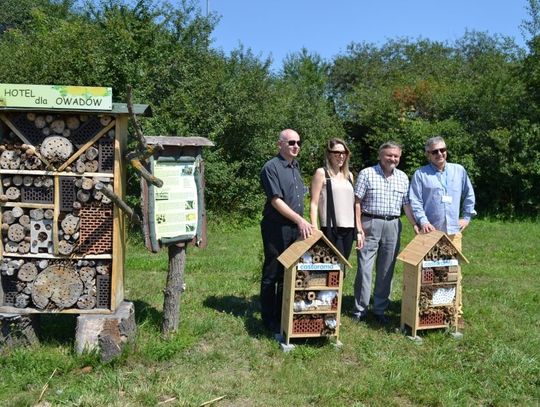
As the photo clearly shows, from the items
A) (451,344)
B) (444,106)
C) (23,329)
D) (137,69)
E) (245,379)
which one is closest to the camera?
(245,379)

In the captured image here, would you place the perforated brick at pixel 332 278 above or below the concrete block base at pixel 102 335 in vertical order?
above

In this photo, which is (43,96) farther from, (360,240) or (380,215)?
(380,215)

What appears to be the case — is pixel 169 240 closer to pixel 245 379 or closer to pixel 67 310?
pixel 67 310

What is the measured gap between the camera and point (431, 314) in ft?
17.2

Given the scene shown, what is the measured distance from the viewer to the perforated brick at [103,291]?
466 cm

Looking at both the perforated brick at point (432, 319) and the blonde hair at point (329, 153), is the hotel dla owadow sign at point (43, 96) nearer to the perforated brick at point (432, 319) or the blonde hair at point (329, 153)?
the blonde hair at point (329, 153)

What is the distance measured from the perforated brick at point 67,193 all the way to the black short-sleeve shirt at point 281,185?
1.72 m

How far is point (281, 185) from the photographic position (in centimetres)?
507

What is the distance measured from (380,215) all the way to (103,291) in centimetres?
278

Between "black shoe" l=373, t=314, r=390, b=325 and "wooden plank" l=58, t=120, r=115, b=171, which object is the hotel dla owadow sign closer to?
"wooden plank" l=58, t=120, r=115, b=171

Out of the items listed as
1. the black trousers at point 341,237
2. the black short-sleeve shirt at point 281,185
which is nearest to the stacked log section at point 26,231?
the black short-sleeve shirt at point 281,185

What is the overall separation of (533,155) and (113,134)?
12.3m

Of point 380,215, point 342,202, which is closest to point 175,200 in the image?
point 342,202

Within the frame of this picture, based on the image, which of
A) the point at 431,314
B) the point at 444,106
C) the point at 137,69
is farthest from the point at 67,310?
the point at 444,106
